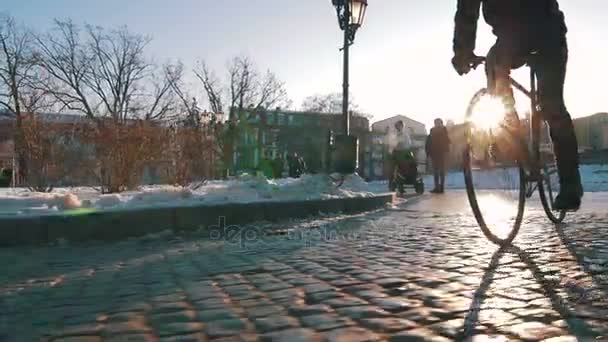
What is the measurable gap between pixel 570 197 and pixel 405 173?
1145 centimetres

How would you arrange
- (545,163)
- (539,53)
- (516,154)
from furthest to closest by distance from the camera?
(545,163) → (516,154) → (539,53)

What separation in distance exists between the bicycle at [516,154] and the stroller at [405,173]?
10761mm

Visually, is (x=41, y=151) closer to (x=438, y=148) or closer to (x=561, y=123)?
(x=561, y=123)

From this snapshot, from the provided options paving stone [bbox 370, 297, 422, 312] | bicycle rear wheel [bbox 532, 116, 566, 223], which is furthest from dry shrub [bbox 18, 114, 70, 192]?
paving stone [bbox 370, 297, 422, 312]

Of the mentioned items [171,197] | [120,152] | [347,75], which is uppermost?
[347,75]

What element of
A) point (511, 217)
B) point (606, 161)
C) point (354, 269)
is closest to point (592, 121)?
point (606, 161)

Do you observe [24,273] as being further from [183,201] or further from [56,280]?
[183,201]

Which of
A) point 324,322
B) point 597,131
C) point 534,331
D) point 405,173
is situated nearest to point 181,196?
point 324,322

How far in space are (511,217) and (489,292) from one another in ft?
12.4

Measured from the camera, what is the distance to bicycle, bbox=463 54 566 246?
416 cm

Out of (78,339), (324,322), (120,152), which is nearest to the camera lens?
(78,339)

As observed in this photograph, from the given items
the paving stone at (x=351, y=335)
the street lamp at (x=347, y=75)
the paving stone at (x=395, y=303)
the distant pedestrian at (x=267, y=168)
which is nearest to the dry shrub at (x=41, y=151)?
the street lamp at (x=347, y=75)

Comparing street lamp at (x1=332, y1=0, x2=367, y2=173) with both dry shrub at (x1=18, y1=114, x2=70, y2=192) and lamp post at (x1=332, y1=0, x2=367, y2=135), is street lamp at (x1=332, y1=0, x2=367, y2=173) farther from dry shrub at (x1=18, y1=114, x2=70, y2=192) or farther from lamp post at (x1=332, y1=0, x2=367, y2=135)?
dry shrub at (x1=18, y1=114, x2=70, y2=192)

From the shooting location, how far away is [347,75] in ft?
37.4
